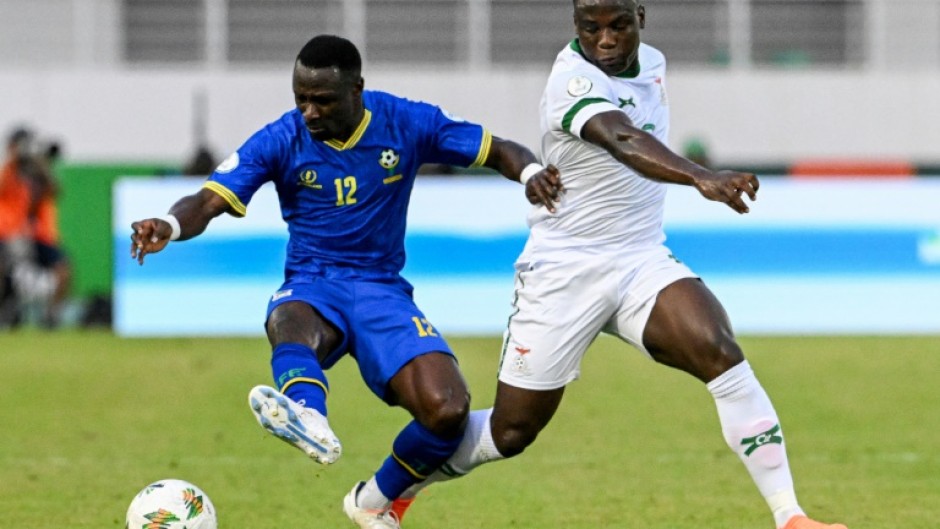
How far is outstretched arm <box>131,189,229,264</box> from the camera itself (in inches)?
278

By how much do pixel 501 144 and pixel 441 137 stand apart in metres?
0.29

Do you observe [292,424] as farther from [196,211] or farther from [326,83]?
[326,83]

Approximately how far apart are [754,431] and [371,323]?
5.81ft

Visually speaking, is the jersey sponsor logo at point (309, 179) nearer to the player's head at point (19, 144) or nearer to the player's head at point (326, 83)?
the player's head at point (326, 83)

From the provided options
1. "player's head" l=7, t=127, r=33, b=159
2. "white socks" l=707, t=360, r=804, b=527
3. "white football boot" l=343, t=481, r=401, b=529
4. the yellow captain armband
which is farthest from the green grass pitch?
"player's head" l=7, t=127, r=33, b=159

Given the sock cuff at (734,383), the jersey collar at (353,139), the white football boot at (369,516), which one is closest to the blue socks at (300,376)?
the white football boot at (369,516)

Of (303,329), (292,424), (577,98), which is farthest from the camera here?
(303,329)

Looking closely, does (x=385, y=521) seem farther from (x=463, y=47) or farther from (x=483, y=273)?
(x=463, y=47)

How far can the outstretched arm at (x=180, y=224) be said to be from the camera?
706 centimetres

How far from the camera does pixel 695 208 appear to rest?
1703cm

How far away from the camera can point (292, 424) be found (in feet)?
21.7

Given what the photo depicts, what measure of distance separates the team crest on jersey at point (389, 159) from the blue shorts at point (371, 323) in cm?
54

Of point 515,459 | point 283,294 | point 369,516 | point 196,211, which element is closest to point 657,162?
point 283,294

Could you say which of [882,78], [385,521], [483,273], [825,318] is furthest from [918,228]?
[385,521]
